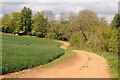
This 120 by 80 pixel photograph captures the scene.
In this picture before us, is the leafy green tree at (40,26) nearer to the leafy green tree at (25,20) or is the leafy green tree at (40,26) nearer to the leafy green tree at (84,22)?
the leafy green tree at (25,20)

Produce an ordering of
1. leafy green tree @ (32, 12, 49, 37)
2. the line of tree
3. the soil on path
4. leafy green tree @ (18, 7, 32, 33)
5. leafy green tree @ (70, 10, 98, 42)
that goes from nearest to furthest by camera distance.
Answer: the soil on path
the line of tree
leafy green tree @ (70, 10, 98, 42)
leafy green tree @ (32, 12, 49, 37)
leafy green tree @ (18, 7, 32, 33)

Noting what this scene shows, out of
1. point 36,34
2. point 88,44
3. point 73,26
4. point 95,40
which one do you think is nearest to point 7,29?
point 36,34

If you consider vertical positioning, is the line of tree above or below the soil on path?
above

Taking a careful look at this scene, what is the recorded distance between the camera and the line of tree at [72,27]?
44.7 metres

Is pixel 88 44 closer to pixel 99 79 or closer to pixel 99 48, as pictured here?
pixel 99 48

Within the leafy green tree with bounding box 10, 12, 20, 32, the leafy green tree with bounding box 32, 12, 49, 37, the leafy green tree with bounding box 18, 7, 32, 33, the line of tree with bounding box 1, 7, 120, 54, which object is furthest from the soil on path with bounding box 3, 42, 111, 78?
the leafy green tree with bounding box 10, 12, 20, 32

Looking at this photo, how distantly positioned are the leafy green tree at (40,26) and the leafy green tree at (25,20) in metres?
3.90

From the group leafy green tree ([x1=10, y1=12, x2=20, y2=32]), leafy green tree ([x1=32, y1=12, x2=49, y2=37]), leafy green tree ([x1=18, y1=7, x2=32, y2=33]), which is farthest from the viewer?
leafy green tree ([x1=10, y1=12, x2=20, y2=32])

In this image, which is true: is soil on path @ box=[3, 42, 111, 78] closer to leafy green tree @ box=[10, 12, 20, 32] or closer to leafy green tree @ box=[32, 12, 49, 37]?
leafy green tree @ box=[32, 12, 49, 37]

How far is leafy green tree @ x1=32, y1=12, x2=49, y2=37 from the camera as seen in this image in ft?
281

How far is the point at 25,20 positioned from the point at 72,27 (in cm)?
2928

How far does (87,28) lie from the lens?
6197 cm

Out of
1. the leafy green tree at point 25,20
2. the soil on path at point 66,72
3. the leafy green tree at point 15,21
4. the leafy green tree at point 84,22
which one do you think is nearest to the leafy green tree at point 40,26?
the leafy green tree at point 25,20

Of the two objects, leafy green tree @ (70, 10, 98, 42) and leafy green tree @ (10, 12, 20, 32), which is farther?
leafy green tree @ (10, 12, 20, 32)
